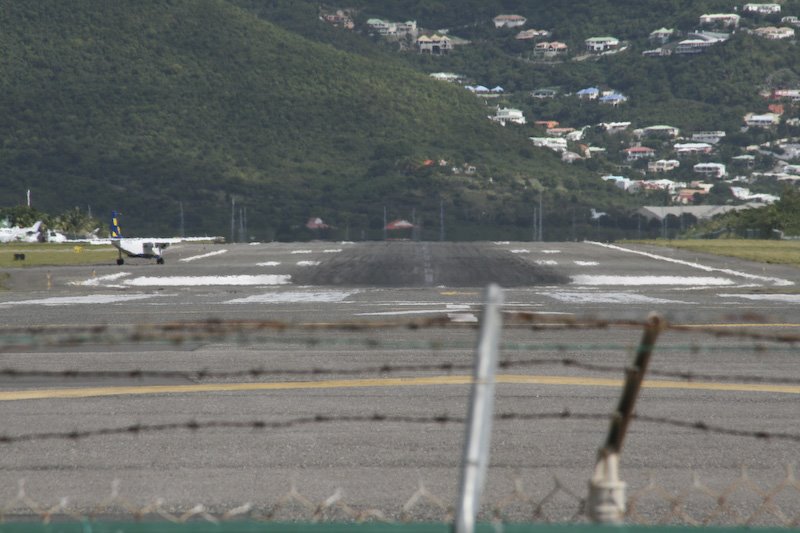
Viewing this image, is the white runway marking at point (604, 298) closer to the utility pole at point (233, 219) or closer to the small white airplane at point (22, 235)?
the small white airplane at point (22, 235)

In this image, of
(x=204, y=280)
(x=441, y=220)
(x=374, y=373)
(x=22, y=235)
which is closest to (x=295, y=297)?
(x=204, y=280)

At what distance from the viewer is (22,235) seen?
11575cm

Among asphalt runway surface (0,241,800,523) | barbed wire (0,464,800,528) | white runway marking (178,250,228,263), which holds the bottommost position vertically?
barbed wire (0,464,800,528)

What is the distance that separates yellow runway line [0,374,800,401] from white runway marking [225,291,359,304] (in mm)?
18570

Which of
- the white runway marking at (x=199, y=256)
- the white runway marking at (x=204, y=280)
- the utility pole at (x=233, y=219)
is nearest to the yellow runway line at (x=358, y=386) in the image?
the white runway marking at (x=204, y=280)

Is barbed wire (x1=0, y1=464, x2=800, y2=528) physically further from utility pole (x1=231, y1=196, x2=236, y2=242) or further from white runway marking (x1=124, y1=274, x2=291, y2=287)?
utility pole (x1=231, y1=196, x2=236, y2=242)

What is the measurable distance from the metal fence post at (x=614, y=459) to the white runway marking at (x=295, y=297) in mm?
29609

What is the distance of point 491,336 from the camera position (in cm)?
673

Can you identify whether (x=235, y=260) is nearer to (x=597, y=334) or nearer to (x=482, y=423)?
(x=597, y=334)

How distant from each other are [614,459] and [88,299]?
109 feet

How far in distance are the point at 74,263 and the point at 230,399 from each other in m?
54.0

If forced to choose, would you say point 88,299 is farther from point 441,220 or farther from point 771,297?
point 441,220

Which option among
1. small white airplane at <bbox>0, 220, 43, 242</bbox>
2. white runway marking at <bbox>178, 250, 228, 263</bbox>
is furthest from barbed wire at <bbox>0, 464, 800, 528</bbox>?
small white airplane at <bbox>0, 220, 43, 242</bbox>

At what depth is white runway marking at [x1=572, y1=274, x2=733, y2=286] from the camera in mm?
46284
